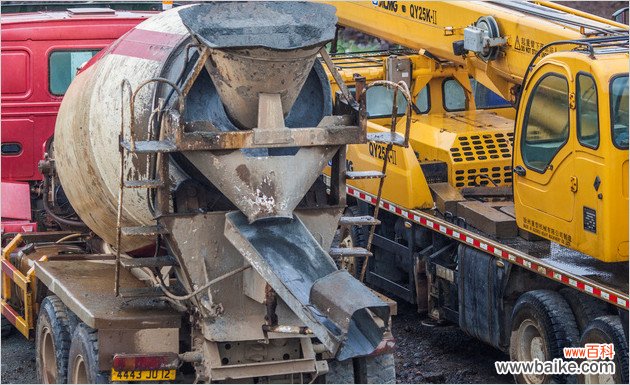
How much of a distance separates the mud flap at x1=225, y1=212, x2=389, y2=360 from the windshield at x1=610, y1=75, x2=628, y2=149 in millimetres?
2521

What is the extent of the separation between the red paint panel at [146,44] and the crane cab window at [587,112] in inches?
118

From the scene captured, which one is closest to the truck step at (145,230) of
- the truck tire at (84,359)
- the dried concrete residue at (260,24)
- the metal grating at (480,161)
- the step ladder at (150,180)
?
the step ladder at (150,180)

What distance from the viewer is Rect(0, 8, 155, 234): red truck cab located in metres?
13.0

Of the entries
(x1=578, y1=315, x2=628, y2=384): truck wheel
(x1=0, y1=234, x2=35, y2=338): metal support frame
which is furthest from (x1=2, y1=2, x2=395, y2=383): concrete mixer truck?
(x1=578, y1=315, x2=628, y2=384): truck wheel

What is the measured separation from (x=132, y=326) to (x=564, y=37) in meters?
4.43

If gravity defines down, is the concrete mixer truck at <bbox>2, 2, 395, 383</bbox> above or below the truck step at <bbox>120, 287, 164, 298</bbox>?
above

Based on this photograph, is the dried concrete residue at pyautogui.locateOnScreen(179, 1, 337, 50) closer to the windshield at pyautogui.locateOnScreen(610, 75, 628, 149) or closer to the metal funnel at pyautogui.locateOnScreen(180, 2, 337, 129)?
the metal funnel at pyautogui.locateOnScreen(180, 2, 337, 129)

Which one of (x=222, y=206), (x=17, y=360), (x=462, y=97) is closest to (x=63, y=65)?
(x=17, y=360)

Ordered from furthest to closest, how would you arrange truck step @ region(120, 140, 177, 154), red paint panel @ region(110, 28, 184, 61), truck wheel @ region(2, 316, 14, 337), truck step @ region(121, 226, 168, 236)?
truck wheel @ region(2, 316, 14, 337) → red paint panel @ region(110, 28, 184, 61) → truck step @ region(121, 226, 168, 236) → truck step @ region(120, 140, 177, 154)

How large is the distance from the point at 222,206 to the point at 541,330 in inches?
115

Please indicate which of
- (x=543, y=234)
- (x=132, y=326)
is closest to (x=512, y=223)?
(x=543, y=234)

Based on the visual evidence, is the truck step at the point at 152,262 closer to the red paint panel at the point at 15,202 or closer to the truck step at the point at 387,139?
the truck step at the point at 387,139

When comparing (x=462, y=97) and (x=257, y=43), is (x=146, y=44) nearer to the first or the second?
(x=257, y=43)

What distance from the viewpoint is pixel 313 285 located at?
26.1ft
